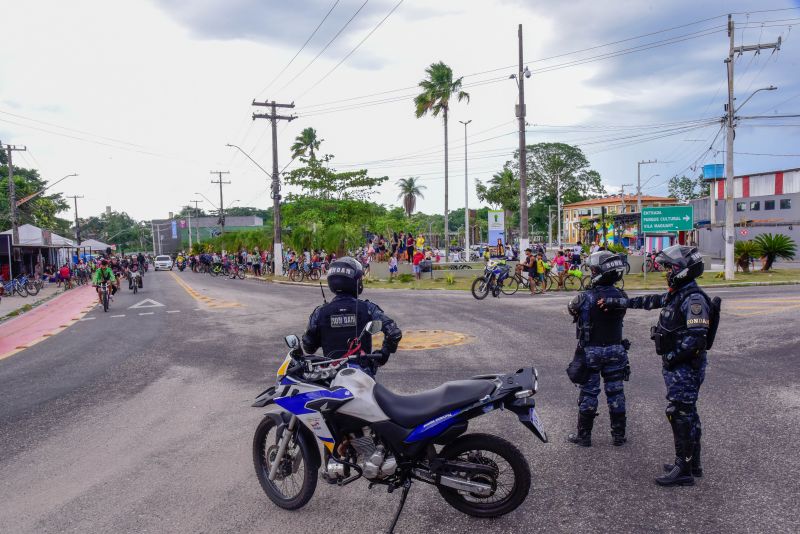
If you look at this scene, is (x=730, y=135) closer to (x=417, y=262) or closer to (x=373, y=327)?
(x=417, y=262)

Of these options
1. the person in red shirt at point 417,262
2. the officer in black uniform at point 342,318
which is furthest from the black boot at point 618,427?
the person in red shirt at point 417,262

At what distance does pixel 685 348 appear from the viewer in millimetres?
4270

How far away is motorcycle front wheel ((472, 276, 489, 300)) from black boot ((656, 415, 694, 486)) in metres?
13.7

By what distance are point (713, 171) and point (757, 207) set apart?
9885mm

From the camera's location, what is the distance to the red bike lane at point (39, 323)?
12.3 meters

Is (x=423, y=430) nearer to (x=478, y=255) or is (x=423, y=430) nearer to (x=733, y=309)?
(x=733, y=309)

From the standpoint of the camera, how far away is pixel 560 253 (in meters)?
21.7

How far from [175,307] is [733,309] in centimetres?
1575

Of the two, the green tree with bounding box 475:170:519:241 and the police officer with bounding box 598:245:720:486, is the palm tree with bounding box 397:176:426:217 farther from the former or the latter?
the police officer with bounding box 598:245:720:486

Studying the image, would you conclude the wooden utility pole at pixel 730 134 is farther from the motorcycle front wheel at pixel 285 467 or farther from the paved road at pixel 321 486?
the motorcycle front wheel at pixel 285 467

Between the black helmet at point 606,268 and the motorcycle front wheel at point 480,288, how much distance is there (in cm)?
1279

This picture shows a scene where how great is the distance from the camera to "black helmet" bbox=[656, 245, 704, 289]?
441 cm

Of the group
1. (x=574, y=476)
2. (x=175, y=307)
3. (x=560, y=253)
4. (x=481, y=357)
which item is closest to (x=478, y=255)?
(x=560, y=253)

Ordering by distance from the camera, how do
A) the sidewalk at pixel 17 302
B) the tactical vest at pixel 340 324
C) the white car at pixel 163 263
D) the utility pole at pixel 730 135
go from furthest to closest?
the white car at pixel 163 263, the utility pole at pixel 730 135, the sidewalk at pixel 17 302, the tactical vest at pixel 340 324
